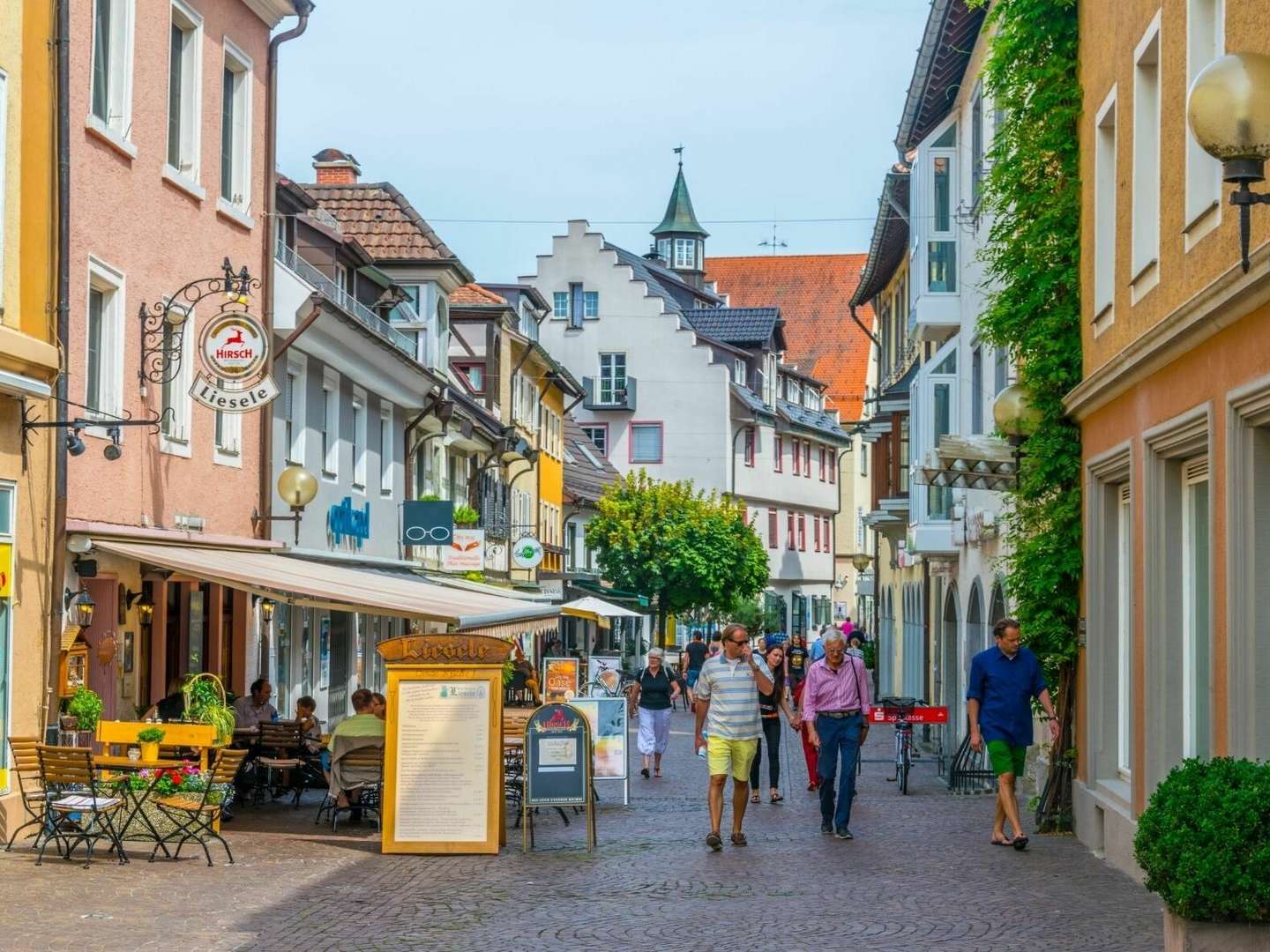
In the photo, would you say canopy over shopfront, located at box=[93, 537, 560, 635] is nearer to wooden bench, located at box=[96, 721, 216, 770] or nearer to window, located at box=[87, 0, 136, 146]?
wooden bench, located at box=[96, 721, 216, 770]

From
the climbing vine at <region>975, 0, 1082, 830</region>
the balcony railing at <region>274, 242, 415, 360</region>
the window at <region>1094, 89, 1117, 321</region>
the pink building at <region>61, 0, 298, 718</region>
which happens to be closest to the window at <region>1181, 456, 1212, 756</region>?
the window at <region>1094, 89, 1117, 321</region>

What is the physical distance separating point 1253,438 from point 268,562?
1081cm

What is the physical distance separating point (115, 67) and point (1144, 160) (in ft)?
30.0

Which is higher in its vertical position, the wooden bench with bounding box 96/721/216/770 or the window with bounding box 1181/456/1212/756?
the window with bounding box 1181/456/1212/756

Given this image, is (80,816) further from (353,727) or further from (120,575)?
(120,575)

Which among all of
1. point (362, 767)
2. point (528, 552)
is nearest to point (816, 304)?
point (528, 552)

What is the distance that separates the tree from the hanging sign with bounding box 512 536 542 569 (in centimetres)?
1681

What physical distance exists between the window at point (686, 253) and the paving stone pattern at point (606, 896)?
85.1 metres

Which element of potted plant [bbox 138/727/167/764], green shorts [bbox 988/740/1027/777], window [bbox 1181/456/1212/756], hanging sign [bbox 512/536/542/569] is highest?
hanging sign [bbox 512/536/542/569]

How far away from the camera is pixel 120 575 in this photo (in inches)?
714

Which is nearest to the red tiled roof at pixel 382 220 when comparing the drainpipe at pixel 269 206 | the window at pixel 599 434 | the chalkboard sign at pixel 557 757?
the drainpipe at pixel 269 206

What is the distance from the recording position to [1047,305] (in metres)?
17.0

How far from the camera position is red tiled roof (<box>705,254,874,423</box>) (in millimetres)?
101438

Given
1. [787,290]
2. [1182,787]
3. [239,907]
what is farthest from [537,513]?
[787,290]
